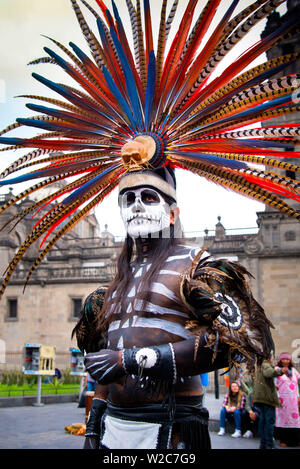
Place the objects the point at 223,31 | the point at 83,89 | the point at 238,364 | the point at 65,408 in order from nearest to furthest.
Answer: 1. the point at 238,364
2. the point at 223,31
3. the point at 83,89
4. the point at 65,408

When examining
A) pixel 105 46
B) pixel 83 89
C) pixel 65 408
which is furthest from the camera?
pixel 65 408

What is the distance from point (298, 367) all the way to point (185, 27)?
23591 millimetres

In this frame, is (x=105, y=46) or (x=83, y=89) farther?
(x=83, y=89)

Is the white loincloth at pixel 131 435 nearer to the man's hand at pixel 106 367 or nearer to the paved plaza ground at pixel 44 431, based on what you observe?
the man's hand at pixel 106 367

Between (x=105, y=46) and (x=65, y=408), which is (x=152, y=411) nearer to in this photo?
(x=105, y=46)

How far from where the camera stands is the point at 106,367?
2887 mm

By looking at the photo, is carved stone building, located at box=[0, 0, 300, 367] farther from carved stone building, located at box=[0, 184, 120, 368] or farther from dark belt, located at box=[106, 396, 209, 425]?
dark belt, located at box=[106, 396, 209, 425]

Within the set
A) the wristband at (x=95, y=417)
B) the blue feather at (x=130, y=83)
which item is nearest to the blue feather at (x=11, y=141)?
the blue feather at (x=130, y=83)

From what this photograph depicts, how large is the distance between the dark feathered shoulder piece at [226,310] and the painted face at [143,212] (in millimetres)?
491

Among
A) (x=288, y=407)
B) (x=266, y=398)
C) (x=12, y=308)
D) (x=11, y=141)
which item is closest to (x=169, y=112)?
(x=11, y=141)

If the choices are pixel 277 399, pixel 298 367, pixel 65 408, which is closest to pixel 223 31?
pixel 277 399

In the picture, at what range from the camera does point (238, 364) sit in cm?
292

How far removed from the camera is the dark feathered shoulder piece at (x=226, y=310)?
2891mm

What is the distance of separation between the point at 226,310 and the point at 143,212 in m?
0.99
